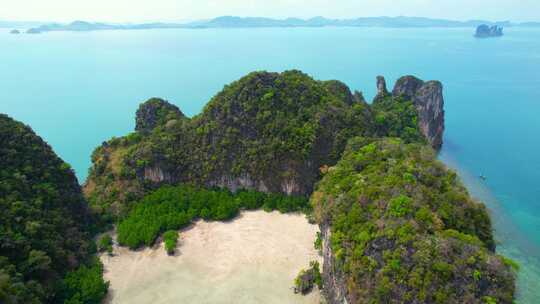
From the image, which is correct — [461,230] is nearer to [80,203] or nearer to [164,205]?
[164,205]

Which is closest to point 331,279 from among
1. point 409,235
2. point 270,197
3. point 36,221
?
point 409,235

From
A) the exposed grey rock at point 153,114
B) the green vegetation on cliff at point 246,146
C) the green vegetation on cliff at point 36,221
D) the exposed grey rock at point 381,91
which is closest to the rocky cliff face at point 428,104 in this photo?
the exposed grey rock at point 381,91

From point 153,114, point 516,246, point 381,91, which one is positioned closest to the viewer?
point 516,246

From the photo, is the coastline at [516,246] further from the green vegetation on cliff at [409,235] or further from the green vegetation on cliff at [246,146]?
the green vegetation on cliff at [246,146]

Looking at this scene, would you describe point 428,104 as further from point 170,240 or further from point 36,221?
point 36,221

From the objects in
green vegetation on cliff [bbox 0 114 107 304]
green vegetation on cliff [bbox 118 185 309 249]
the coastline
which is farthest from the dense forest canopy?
the coastline

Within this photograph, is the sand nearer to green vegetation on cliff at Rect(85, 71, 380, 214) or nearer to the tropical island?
the tropical island

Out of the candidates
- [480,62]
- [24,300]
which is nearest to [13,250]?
[24,300]
